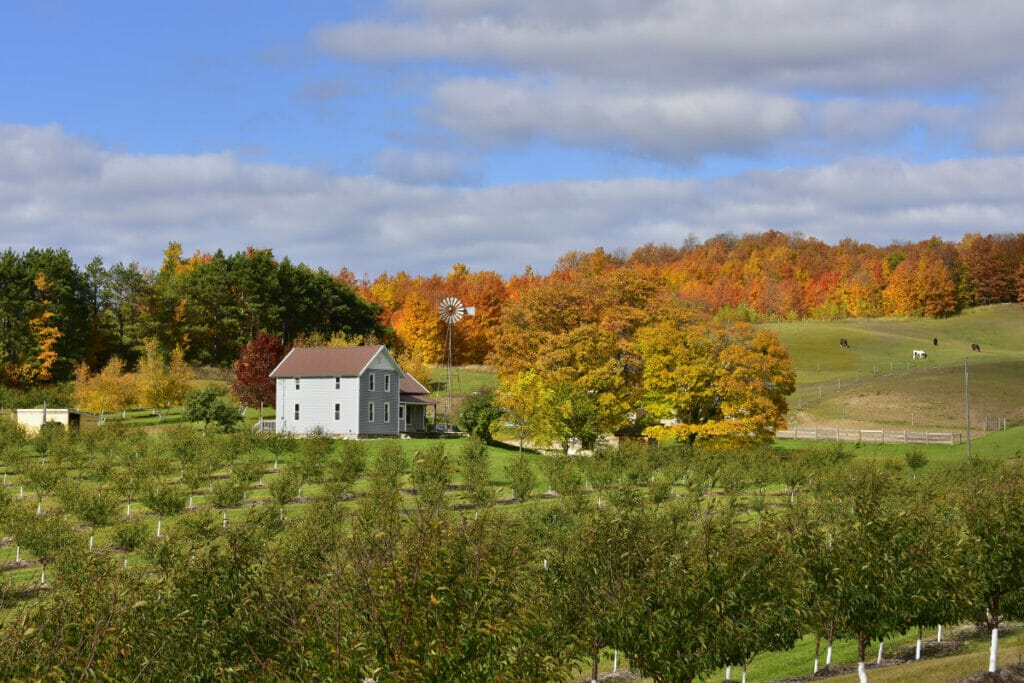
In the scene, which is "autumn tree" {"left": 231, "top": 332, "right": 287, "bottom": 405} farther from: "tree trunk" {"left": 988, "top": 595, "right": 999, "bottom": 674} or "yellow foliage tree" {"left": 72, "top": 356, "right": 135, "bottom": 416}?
"tree trunk" {"left": 988, "top": 595, "right": 999, "bottom": 674}

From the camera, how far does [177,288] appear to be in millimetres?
112188

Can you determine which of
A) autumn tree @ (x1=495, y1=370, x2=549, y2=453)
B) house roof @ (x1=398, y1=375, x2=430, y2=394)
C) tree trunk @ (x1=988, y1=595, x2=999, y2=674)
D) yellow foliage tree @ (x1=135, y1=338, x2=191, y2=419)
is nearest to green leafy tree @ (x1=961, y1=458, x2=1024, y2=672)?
tree trunk @ (x1=988, y1=595, x2=999, y2=674)

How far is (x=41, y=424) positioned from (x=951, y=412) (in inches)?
3253

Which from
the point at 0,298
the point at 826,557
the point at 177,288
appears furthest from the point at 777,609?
the point at 177,288

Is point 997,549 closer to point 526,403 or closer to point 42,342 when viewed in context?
point 526,403

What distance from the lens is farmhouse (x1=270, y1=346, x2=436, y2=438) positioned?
78.7 metres

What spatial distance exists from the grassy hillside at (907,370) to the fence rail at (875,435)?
7.62 meters

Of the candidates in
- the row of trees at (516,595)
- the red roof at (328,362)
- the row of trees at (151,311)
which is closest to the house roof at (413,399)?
the red roof at (328,362)

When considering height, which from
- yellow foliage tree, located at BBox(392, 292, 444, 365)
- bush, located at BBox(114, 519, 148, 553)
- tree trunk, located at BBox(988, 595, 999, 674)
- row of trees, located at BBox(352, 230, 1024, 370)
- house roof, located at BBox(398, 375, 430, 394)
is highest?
row of trees, located at BBox(352, 230, 1024, 370)

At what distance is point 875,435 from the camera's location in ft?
279

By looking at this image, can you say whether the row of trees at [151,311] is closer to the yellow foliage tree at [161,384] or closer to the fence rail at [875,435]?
the yellow foliage tree at [161,384]

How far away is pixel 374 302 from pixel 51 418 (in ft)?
204

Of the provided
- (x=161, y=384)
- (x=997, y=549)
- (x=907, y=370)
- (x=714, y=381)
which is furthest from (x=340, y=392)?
(x=907, y=370)

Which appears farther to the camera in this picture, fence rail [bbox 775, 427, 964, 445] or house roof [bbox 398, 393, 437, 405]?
house roof [bbox 398, 393, 437, 405]
